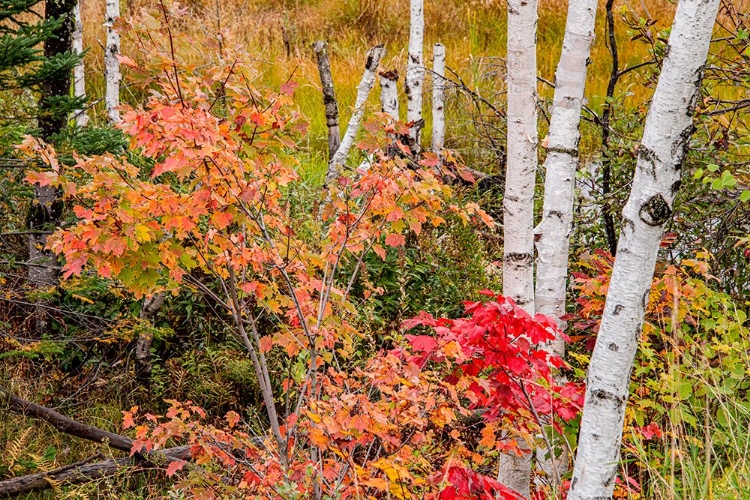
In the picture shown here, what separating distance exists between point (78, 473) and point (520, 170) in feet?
9.34

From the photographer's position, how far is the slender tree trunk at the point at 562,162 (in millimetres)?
3350

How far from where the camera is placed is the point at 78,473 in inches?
160

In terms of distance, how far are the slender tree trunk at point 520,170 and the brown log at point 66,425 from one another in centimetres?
236

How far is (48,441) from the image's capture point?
187 inches

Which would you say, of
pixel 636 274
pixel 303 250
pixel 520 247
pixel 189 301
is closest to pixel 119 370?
pixel 189 301

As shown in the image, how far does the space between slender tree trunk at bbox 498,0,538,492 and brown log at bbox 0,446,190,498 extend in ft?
A: 6.33

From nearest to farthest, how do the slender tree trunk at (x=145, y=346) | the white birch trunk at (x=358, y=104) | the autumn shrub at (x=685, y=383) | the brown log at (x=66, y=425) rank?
the autumn shrub at (x=685, y=383) → the brown log at (x=66, y=425) → the slender tree trunk at (x=145, y=346) → the white birch trunk at (x=358, y=104)

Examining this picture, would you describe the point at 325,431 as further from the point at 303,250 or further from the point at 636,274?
the point at 636,274

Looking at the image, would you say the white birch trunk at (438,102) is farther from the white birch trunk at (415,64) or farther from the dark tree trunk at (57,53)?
the dark tree trunk at (57,53)

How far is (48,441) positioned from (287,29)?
7.55 metres

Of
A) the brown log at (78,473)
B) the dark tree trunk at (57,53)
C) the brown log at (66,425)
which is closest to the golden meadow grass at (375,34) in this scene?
the dark tree trunk at (57,53)

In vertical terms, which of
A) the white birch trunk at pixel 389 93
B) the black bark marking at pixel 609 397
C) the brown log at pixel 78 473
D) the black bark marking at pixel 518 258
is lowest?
the brown log at pixel 78 473

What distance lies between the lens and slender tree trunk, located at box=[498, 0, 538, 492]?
125 inches

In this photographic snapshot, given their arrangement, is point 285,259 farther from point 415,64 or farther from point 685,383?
point 415,64
